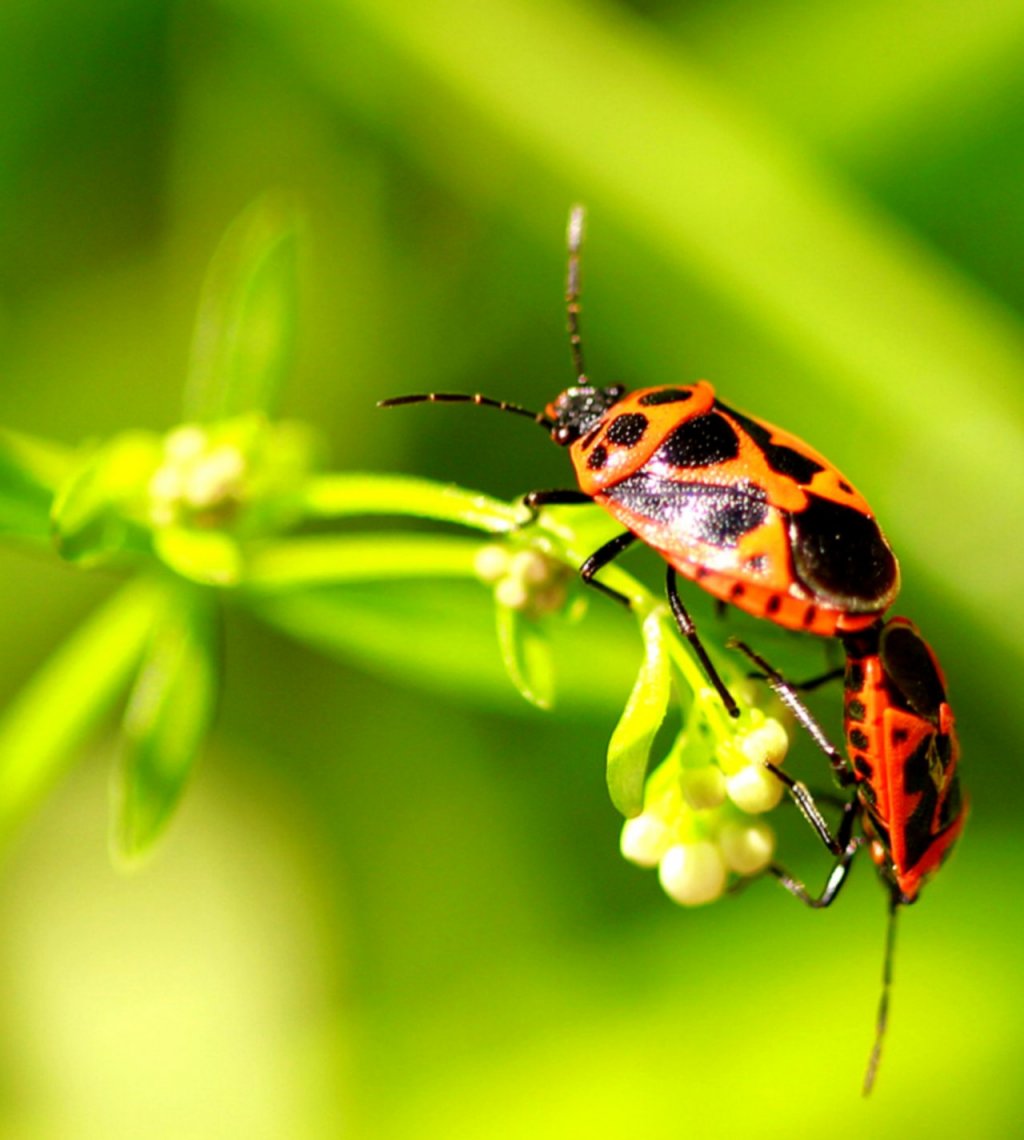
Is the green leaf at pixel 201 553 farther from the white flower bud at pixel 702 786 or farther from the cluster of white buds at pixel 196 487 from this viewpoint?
the white flower bud at pixel 702 786

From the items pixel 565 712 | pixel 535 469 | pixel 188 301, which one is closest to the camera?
pixel 565 712

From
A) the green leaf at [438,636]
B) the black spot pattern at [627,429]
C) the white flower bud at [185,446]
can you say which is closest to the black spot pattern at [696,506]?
the black spot pattern at [627,429]

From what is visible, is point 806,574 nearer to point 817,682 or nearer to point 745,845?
point 817,682

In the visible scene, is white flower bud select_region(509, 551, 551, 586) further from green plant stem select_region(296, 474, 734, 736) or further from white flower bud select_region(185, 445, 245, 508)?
white flower bud select_region(185, 445, 245, 508)

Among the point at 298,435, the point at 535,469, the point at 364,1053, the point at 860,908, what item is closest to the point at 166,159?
the point at 535,469

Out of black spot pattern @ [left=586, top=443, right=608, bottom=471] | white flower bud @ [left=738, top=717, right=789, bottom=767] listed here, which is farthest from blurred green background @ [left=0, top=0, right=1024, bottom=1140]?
white flower bud @ [left=738, top=717, right=789, bottom=767]

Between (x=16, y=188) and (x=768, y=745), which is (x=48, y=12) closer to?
(x=16, y=188)
